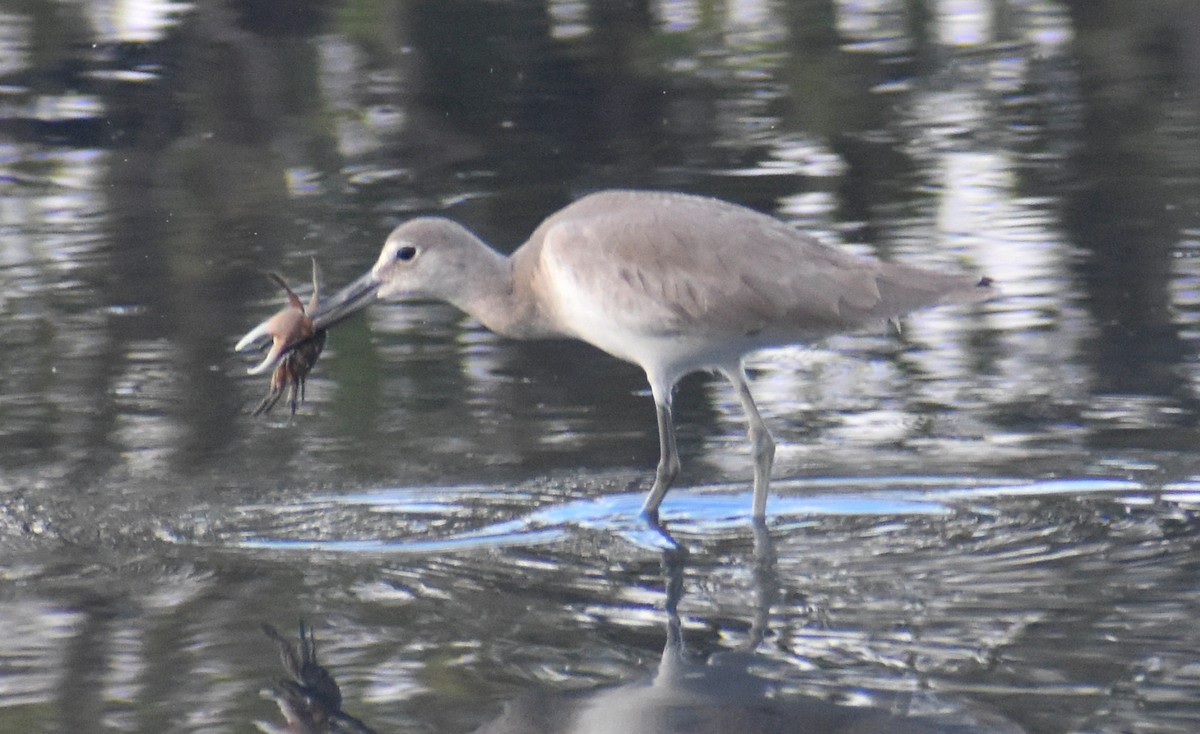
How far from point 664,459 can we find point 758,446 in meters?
0.31

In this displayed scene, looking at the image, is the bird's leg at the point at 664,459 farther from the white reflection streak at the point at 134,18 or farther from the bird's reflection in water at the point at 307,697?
the white reflection streak at the point at 134,18

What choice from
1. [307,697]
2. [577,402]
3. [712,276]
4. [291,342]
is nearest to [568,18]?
[577,402]

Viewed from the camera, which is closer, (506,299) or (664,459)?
(664,459)

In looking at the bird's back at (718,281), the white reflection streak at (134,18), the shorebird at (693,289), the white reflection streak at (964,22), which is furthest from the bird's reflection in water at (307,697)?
the white reflection streak at (134,18)

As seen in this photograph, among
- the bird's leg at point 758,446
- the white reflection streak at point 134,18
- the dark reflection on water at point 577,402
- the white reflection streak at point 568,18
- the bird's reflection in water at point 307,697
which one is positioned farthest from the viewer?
the white reflection streak at point 134,18

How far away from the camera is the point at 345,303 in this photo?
24.1ft

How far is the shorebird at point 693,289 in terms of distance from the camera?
6.79 m

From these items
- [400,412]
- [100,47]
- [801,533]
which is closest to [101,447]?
[400,412]

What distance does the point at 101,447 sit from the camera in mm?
7805

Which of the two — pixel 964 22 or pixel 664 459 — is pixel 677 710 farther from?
pixel 964 22

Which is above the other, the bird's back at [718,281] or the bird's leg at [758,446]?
the bird's back at [718,281]

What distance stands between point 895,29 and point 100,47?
5751 millimetres

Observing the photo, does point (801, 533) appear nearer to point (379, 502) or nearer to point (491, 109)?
point (379, 502)

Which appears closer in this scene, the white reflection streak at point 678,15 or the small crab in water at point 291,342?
the small crab in water at point 291,342
